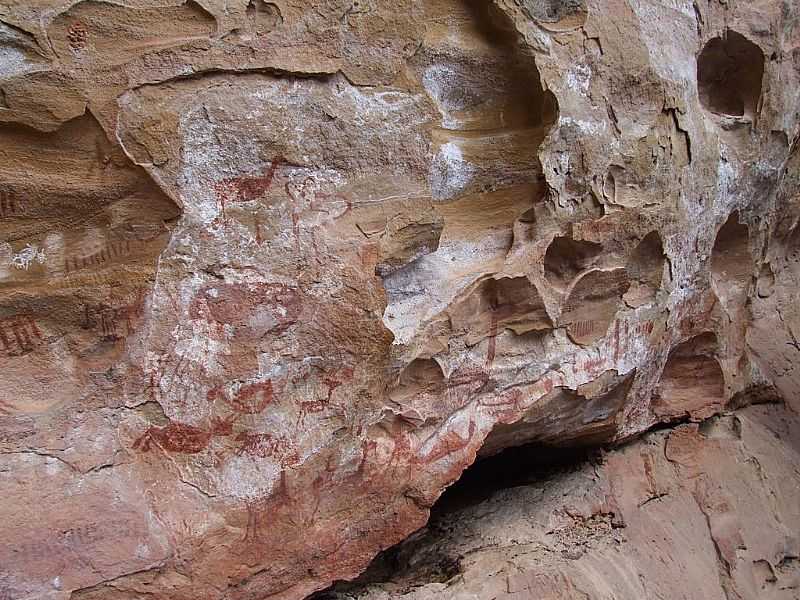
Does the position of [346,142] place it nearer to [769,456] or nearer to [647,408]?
[647,408]

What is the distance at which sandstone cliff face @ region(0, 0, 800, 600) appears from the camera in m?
1.46

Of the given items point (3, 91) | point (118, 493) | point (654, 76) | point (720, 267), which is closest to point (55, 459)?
point (118, 493)

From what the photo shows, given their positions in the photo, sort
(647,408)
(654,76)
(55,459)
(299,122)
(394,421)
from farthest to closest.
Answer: (647,408)
(654,76)
(394,421)
(299,122)
(55,459)

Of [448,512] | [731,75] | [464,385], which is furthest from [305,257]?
[731,75]

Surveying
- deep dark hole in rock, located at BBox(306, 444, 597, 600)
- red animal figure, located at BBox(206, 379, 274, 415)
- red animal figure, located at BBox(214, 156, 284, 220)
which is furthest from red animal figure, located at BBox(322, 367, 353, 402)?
deep dark hole in rock, located at BBox(306, 444, 597, 600)

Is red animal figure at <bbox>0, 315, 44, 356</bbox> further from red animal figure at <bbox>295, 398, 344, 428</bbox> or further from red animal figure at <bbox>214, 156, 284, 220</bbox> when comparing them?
red animal figure at <bbox>295, 398, 344, 428</bbox>

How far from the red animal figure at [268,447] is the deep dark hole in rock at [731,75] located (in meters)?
1.85

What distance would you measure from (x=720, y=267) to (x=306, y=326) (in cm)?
172

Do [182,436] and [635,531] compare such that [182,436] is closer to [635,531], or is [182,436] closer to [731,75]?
[635,531]

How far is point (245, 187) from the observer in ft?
5.15

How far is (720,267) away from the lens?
2.64 m

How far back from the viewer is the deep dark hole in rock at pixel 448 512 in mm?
2113

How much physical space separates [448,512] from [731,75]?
5.96ft

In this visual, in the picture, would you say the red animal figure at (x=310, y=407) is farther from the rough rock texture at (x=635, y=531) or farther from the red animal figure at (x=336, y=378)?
the rough rock texture at (x=635, y=531)
